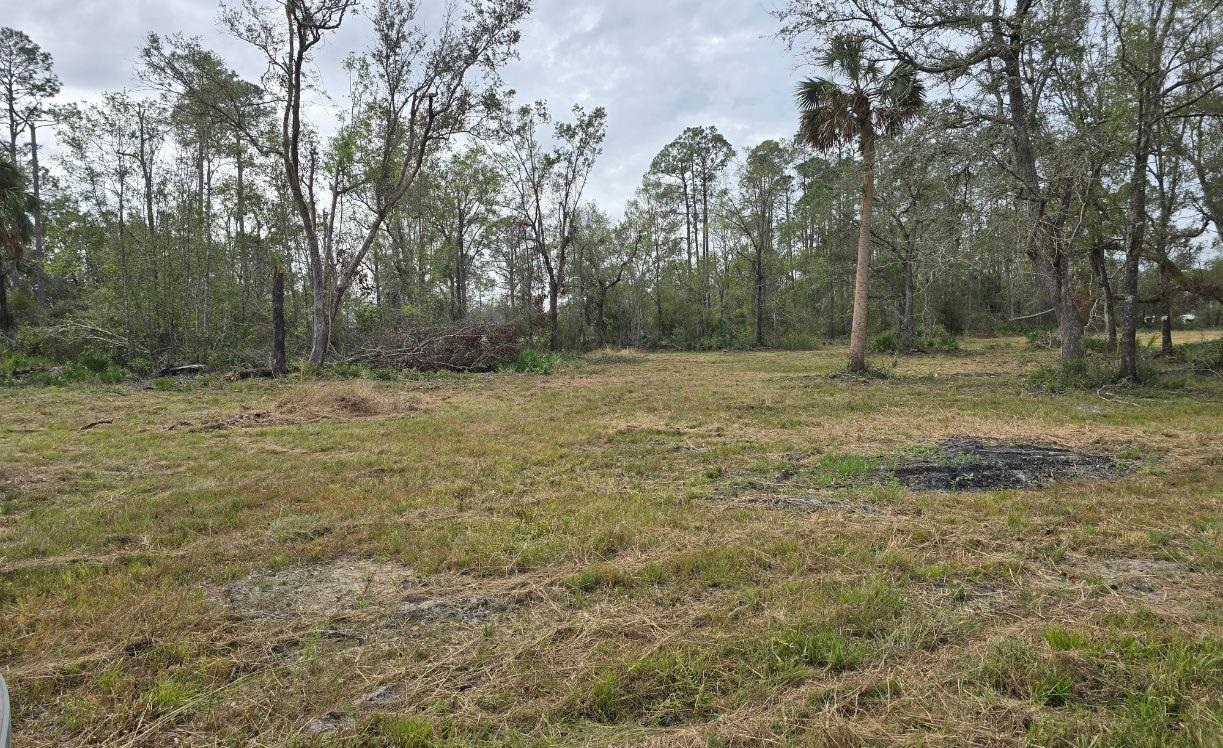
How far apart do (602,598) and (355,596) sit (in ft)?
4.41

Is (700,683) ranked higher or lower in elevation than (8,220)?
lower

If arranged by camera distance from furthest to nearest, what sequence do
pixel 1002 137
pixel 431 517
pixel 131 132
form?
pixel 131 132 < pixel 1002 137 < pixel 431 517

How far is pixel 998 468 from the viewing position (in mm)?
5164

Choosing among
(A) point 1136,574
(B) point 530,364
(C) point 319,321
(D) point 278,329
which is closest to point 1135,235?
(A) point 1136,574

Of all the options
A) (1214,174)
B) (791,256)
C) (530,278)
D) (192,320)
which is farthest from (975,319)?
(192,320)

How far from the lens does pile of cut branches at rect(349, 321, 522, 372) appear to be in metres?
16.4

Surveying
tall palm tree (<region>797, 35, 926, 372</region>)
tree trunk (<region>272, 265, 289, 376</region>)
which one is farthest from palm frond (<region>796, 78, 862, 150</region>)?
tree trunk (<region>272, 265, 289, 376</region>)

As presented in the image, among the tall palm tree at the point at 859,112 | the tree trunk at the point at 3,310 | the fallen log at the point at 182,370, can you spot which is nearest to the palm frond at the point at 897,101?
A: the tall palm tree at the point at 859,112

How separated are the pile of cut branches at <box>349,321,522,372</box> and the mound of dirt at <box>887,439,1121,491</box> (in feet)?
44.9

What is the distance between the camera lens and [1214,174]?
12305 mm

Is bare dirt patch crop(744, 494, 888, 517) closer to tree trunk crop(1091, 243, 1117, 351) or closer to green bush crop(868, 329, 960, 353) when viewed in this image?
tree trunk crop(1091, 243, 1117, 351)

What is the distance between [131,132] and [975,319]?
41116 mm

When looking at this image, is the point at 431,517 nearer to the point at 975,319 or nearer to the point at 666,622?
the point at 666,622

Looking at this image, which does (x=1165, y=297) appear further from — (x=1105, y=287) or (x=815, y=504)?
(x=815, y=504)
